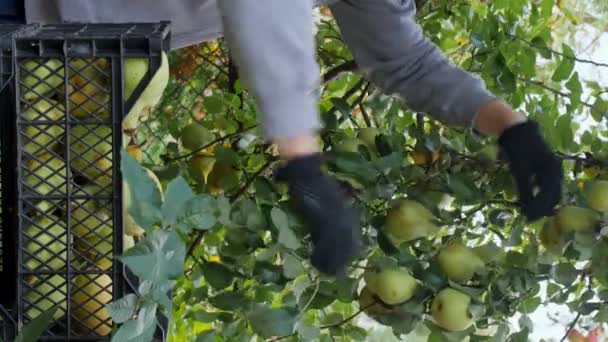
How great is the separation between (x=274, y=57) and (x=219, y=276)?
1.08ft

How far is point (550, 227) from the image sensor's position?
789 mm

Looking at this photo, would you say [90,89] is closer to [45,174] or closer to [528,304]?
[45,174]

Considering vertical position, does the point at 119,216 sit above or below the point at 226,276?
above

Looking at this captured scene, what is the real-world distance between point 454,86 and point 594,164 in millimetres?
153

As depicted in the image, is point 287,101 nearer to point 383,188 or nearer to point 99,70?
point 99,70

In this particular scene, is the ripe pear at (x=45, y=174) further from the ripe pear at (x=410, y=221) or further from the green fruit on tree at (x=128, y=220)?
the ripe pear at (x=410, y=221)

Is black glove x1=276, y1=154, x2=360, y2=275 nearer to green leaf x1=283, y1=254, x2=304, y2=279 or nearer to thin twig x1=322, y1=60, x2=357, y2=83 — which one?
green leaf x1=283, y1=254, x2=304, y2=279

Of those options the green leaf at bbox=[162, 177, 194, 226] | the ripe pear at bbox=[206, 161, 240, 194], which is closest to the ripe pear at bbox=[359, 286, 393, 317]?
the ripe pear at bbox=[206, 161, 240, 194]

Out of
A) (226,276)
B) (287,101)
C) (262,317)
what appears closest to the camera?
(287,101)

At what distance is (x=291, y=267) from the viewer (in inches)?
29.7

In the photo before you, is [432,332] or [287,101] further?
[432,332]

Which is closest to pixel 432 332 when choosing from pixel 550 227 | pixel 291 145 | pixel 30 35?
pixel 550 227

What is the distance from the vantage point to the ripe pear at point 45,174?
1.96ft

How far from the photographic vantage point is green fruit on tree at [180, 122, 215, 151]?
1.03 meters
